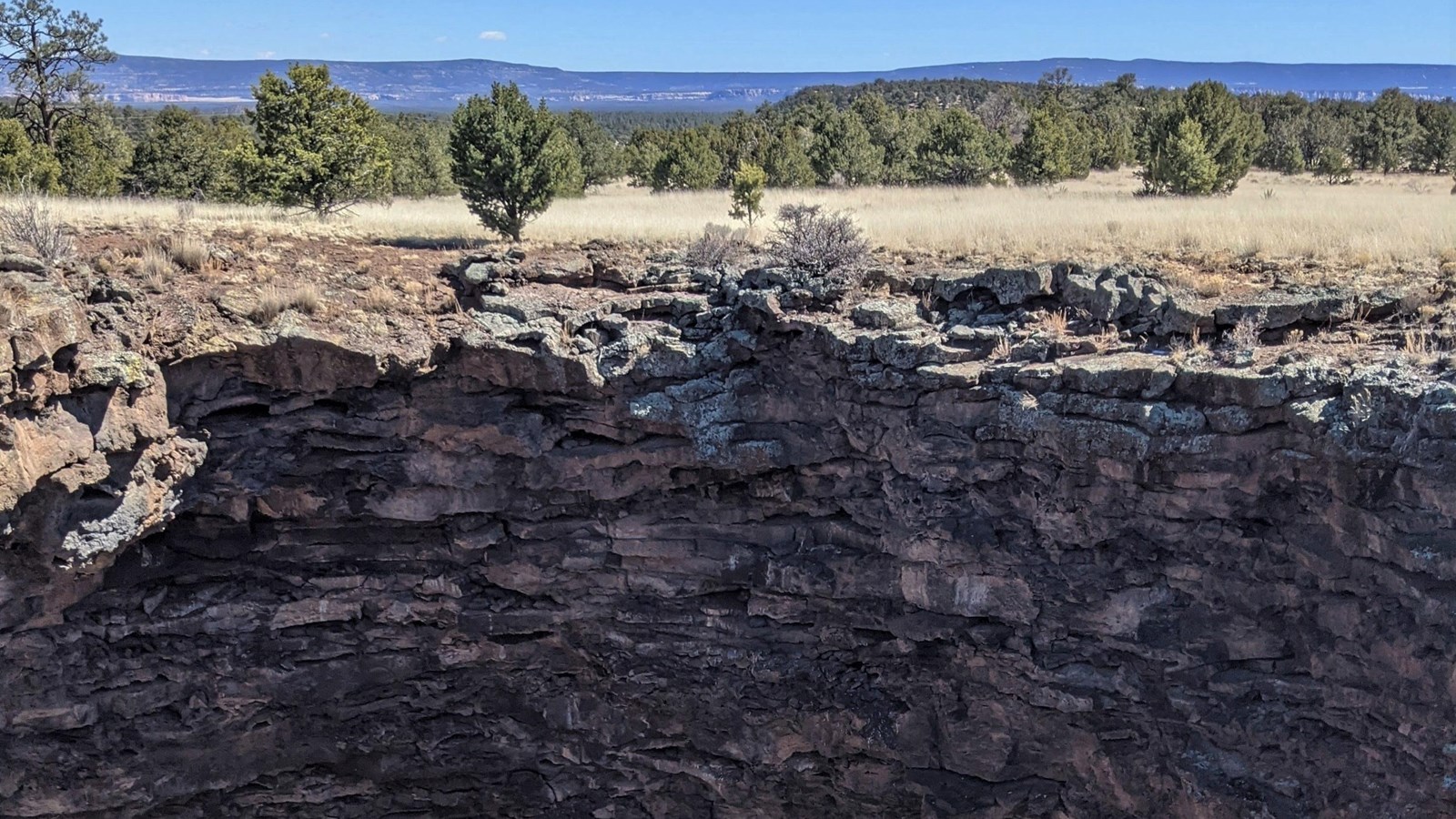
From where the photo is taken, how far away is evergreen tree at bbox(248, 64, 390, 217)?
65.9 feet

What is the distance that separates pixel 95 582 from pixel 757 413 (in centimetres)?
818

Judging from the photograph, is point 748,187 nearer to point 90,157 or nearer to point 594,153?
point 90,157

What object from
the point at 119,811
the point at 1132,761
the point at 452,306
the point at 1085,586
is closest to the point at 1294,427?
the point at 1085,586

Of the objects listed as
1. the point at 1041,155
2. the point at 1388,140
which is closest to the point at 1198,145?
the point at 1041,155

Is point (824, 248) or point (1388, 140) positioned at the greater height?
point (1388, 140)

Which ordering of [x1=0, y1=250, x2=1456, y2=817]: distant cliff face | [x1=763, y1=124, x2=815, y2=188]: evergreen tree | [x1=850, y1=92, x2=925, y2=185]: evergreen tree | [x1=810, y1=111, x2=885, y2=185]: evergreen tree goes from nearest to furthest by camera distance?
[x1=0, y1=250, x2=1456, y2=817]: distant cliff face, [x1=763, y1=124, x2=815, y2=188]: evergreen tree, [x1=810, y1=111, x2=885, y2=185]: evergreen tree, [x1=850, y1=92, x2=925, y2=185]: evergreen tree

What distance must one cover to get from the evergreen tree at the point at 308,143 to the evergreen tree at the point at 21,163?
7.84 metres

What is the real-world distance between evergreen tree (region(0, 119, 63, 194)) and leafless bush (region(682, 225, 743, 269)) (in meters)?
18.5

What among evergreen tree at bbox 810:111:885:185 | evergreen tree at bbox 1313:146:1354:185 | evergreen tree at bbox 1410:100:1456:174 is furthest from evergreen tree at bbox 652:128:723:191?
evergreen tree at bbox 1410:100:1456:174

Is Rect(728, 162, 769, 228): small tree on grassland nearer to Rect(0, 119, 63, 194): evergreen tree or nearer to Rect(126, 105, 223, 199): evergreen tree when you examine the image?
Rect(0, 119, 63, 194): evergreen tree

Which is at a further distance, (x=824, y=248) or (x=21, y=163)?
(x=21, y=163)

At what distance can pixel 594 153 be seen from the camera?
162 ft

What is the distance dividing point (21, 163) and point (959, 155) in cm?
2700

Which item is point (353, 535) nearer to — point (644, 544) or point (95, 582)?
point (95, 582)
